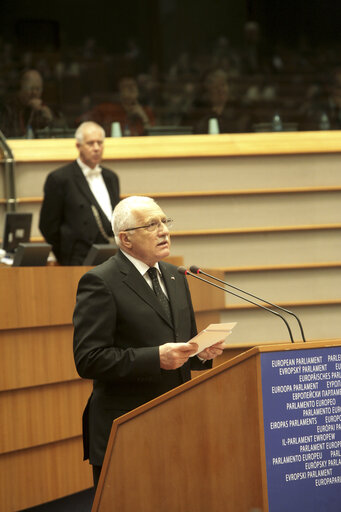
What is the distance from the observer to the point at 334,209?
5.86 meters

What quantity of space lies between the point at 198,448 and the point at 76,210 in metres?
2.76

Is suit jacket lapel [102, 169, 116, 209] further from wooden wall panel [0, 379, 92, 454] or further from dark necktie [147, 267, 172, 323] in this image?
dark necktie [147, 267, 172, 323]

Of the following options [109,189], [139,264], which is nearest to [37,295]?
[139,264]

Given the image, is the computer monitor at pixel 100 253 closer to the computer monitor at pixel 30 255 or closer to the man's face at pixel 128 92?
the computer monitor at pixel 30 255

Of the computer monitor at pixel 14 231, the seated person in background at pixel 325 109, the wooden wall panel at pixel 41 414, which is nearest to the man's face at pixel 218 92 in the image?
the seated person in background at pixel 325 109

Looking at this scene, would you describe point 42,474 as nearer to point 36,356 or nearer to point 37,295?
point 36,356

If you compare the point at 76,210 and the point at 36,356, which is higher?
the point at 76,210

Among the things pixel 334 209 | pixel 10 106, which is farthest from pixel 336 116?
pixel 10 106

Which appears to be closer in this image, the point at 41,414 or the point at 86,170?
the point at 41,414

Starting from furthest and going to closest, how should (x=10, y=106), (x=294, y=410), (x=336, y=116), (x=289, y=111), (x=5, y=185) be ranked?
1. (x=289, y=111)
2. (x=336, y=116)
3. (x=10, y=106)
4. (x=5, y=185)
5. (x=294, y=410)

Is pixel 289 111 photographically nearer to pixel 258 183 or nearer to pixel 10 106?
pixel 258 183

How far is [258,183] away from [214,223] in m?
0.40

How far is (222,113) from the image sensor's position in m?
6.48

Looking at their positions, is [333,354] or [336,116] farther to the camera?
[336,116]
